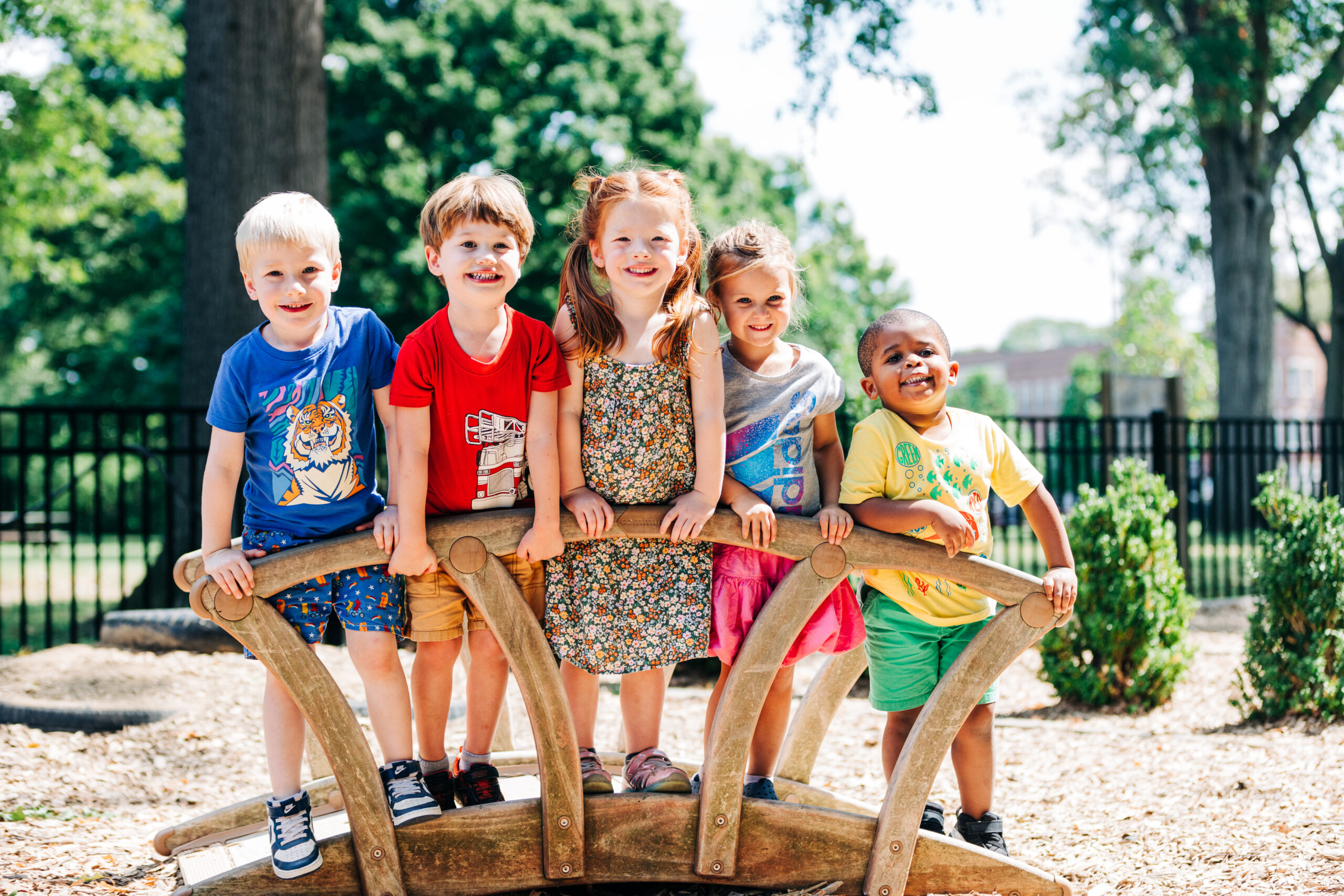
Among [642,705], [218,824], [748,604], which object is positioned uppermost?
[748,604]

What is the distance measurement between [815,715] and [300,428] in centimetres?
187

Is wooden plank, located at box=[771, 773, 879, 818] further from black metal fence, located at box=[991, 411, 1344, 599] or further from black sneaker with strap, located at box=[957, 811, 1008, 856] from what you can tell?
black metal fence, located at box=[991, 411, 1344, 599]

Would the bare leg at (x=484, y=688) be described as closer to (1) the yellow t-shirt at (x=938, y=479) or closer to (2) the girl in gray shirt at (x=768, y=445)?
(2) the girl in gray shirt at (x=768, y=445)

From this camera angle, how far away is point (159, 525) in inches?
782

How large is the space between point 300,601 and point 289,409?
1.58ft

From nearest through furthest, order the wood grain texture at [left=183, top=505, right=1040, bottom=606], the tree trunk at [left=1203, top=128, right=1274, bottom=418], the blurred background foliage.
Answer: the wood grain texture at [left=183, top=505, right=1040, bottom=606]
the blurred background foliage
the tree trunk at [left=1203, top=128, right=1274, bottom=418]

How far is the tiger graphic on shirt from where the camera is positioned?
2.50m

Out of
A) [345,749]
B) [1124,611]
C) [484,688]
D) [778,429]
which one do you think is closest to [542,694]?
[484,688]

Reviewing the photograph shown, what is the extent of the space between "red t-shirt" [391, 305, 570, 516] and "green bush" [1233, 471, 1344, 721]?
4268 millimetres

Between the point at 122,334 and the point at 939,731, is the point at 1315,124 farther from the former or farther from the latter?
the point at 122,334

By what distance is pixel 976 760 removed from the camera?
2834mm

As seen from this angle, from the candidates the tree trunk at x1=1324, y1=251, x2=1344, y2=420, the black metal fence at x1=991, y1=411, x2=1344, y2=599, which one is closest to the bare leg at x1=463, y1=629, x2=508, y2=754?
the black metal fence at x1=991, y1=411, x2=1344, y2=599

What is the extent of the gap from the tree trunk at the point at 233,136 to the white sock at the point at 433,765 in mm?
5436

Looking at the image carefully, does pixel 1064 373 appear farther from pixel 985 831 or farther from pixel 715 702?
pixel 715 702
